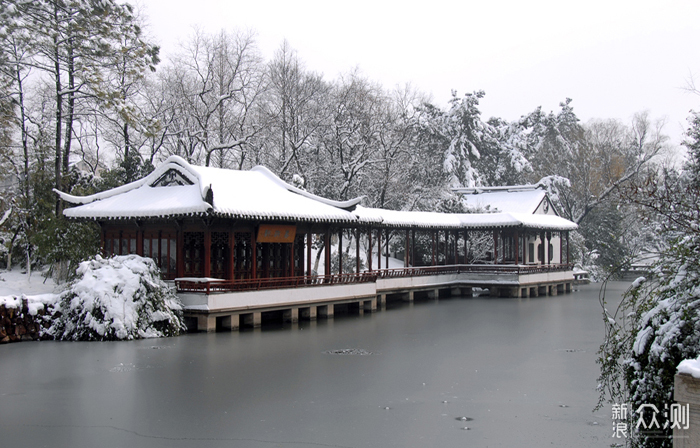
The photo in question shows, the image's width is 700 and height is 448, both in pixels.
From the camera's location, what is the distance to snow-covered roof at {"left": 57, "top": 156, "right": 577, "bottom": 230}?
1756cm

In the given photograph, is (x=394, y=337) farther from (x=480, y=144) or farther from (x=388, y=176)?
(x=480, y=144)

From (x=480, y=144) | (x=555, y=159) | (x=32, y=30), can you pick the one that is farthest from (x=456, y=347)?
(x=480, y=144)

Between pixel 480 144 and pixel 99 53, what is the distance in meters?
44.8

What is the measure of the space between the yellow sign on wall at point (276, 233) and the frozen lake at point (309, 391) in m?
3.28

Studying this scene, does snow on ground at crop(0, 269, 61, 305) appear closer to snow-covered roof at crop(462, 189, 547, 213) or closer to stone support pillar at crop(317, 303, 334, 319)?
stone support pillar at crop(317, 303, 334, 319)

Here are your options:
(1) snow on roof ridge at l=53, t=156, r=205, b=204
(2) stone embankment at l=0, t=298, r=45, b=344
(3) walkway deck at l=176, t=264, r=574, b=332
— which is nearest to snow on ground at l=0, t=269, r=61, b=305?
(1) snow on roof ridge at l=53, t=156, r=205, b=204

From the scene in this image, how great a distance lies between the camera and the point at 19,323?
1534 cm

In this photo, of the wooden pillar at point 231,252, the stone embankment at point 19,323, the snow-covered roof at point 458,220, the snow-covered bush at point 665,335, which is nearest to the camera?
the snow-covered bush at point 665,335

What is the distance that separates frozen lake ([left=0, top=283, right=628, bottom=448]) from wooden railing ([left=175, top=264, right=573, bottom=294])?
143 centimetres

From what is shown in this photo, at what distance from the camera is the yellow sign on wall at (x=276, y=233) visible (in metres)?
19.5

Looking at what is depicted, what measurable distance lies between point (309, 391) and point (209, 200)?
797 cm

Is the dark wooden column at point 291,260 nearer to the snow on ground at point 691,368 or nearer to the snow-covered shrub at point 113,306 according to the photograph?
the snow-covered shrub at point 113,306

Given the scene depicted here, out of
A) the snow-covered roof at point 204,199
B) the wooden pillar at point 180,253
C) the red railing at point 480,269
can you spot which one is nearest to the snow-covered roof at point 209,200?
the snow-covered roof at point 204,199

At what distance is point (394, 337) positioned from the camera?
1636cm
